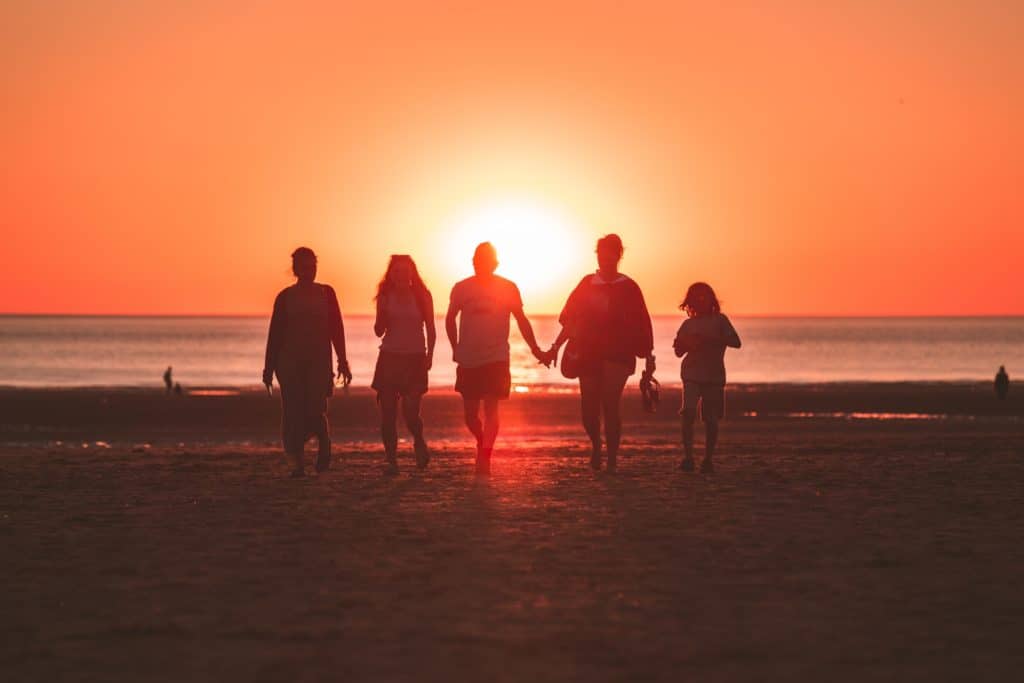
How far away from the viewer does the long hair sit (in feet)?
42.7

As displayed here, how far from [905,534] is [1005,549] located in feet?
2.39

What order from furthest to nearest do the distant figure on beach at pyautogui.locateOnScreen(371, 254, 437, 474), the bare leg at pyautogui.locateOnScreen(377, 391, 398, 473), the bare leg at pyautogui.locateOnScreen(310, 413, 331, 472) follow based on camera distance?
the distant figure on beach at pyautogui.locateOnScreen(371, 254, 437, 474), the bare leg at pyautogui.locateOnScreen(377, 391, 398, 473), the bare leg at pyautogui.locateOnScreen(310, 413, 331, 472)

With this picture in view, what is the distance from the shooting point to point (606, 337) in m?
12.7

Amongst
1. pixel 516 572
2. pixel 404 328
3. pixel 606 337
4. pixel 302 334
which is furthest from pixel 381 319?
pixel 516 572

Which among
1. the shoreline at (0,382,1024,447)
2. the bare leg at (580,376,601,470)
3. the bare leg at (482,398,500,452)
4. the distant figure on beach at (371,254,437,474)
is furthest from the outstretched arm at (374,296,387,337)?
the shoreline at (0,382,1024,447)

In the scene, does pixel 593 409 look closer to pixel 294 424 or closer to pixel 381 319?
pixel 381 319

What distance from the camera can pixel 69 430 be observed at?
98.3 ft

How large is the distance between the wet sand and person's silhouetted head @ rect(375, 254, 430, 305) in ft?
5.48

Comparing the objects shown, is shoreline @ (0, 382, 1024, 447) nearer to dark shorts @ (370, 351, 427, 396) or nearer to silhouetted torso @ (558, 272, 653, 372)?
dark shorts @ (370, 351, 427, 396)

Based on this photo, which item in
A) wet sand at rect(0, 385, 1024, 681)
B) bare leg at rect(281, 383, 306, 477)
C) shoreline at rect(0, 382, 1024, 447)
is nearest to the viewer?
wet sand at rect(0, 385, 1024, 681)

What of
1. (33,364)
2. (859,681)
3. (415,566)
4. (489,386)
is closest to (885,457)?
(489,386)

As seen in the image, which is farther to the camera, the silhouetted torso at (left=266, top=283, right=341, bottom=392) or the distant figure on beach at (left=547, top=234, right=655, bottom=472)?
the distant figure on beach at (left=547, top=234, right=655, bottom=472)

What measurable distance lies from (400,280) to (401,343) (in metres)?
0.61

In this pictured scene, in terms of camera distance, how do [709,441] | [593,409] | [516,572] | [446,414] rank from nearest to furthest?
[516,572]
[593,409]
[709,441]
[446,414]
